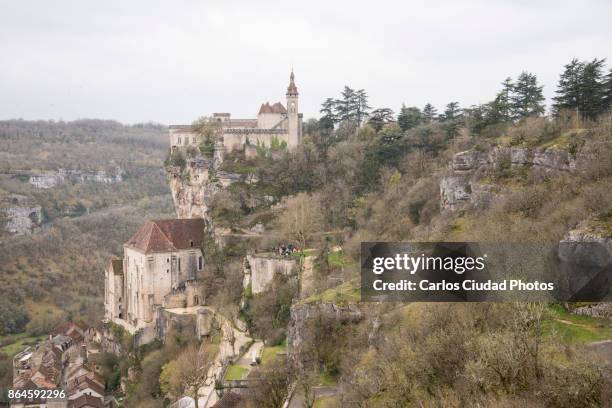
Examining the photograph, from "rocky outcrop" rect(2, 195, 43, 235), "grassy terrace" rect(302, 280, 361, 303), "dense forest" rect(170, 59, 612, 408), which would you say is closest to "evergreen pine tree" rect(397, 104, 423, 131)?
"dense forest" rect(170, 59, 612, 408)

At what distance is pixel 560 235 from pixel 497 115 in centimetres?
2154

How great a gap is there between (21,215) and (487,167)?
97309 mm

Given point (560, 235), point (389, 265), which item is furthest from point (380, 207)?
point (560, 235)

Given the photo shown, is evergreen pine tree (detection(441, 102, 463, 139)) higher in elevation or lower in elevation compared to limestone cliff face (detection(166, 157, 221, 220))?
higher

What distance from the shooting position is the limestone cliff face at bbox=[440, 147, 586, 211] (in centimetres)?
3388

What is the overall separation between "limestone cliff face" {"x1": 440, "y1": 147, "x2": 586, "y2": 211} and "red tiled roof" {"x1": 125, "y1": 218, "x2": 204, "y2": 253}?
21.9m

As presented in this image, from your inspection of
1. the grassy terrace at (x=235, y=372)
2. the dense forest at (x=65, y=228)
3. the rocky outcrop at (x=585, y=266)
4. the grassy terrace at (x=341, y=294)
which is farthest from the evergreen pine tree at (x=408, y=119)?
the dense forest at (x=65, y=228)

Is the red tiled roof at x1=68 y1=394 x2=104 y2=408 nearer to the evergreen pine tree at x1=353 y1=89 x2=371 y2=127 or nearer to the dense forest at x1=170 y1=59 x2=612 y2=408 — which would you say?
the dense forest at x1=170 y1=59 x2=612 y2=408

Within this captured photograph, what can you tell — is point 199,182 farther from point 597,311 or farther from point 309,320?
point 597,311

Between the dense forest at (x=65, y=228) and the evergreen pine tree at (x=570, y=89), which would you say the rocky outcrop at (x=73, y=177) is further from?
the evergreen pine tree at (x=570, y=89)

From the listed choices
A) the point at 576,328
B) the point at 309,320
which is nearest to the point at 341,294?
the point at 309,320

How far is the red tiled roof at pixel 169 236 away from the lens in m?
52.5

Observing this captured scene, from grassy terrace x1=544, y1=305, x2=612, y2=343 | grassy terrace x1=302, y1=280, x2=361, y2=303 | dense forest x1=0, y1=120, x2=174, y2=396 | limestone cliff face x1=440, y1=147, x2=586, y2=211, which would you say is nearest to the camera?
grassy terrace x1=544, y1=305, x2=612, y2=343

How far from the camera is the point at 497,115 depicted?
46.1m
